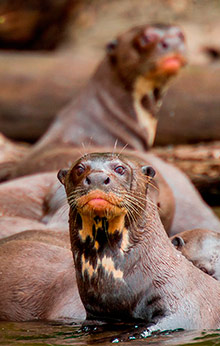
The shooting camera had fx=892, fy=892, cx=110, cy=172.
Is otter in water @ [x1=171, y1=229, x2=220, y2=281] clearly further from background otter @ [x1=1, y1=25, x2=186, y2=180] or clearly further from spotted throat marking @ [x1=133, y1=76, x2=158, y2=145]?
spotted throat marking @ [x1=133, y1=76, x2=158, y2=145]

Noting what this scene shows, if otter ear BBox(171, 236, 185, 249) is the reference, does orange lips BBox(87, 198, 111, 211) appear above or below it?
above

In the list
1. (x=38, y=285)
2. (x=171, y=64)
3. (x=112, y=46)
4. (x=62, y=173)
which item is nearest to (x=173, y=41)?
(x=171, y=64)

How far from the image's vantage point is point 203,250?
15.4ft

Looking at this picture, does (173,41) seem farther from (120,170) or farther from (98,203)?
(98,203)

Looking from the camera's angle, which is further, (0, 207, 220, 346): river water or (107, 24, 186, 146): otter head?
(107, 24, 186, 146): otter head

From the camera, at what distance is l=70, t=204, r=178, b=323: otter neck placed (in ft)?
12.8

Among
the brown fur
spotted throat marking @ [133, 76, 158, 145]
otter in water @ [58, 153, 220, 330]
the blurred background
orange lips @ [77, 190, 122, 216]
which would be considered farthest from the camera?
the blurred background

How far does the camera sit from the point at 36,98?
982 centimetres

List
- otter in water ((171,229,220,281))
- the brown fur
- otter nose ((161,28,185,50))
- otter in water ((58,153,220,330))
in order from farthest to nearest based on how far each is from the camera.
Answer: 1. otter nose ((161,28,185,50))
2. otter in water ((171,229,220,281))
3. the brown fur
4. otter in water ((58,153,220,330))

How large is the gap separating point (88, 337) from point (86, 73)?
626 centimetres

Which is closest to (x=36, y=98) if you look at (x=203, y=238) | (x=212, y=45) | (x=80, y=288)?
(x=212, y=45)

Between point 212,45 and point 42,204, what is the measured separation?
654cm

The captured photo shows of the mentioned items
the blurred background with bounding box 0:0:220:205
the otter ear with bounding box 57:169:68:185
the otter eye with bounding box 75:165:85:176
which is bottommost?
the blurred background with bounding box 0:0:220:205

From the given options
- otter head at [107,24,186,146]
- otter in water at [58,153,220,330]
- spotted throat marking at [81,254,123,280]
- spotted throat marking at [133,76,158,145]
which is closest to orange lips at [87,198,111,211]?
otter in water at [58,153,220,330]
